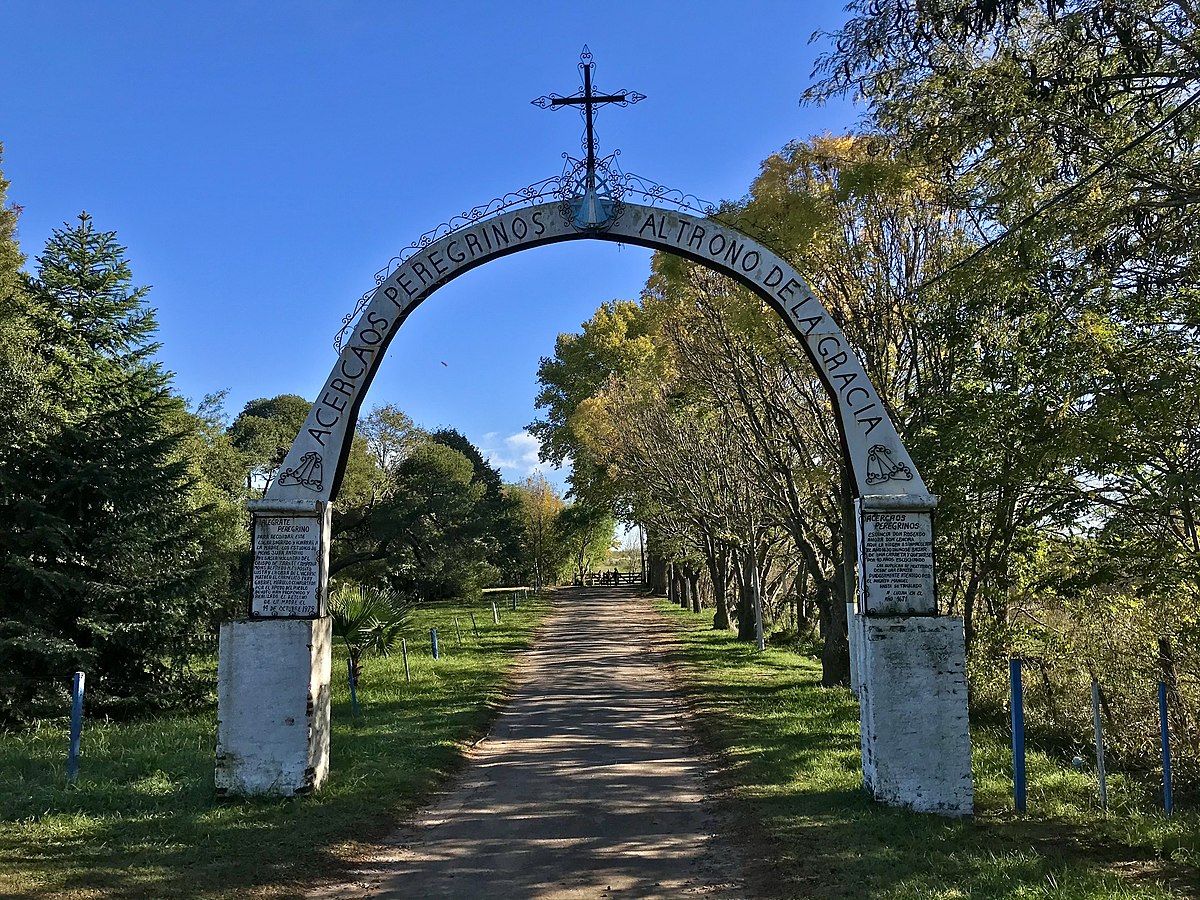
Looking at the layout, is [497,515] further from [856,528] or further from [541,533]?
[856,528]

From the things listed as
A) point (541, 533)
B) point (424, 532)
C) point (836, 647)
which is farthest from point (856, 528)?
point (541, 533)

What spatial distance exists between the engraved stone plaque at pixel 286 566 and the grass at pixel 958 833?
14.2 feet

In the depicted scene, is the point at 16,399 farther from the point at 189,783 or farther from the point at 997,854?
the point at 997,854

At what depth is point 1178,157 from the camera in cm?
873

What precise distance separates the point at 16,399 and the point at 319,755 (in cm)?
988

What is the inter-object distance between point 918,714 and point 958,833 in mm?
1012

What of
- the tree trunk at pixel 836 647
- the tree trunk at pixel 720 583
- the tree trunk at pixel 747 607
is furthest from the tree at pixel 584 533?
the tree trunk at pixel 836 647

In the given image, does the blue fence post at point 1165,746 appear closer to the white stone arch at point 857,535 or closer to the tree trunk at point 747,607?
the white stone arch at point 857,535

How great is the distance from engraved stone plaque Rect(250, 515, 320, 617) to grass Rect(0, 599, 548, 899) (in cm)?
167

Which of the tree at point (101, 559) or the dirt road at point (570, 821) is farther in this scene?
the tree at point (101, 559)

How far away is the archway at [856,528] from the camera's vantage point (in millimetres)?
7457

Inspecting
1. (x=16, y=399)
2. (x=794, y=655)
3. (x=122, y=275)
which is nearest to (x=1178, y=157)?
(x=794, y=655)

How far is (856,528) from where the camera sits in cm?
835

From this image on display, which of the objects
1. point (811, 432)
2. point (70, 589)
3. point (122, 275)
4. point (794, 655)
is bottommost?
point (794, 655)
